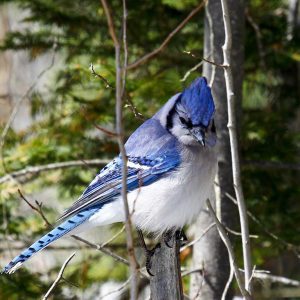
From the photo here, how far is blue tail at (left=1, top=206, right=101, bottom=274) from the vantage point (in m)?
3.23

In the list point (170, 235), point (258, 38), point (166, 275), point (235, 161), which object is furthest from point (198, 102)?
point (258, 38)

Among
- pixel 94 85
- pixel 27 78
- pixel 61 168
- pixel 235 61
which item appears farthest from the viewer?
pixel 27 78

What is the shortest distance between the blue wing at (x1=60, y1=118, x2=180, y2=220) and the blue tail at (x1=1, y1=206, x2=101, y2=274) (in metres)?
0.04

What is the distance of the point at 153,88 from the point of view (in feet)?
14.2

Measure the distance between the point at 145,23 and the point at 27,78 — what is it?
323 centimetres

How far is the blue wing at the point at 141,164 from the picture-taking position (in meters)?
3.58

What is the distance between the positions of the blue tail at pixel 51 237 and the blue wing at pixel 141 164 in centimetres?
4

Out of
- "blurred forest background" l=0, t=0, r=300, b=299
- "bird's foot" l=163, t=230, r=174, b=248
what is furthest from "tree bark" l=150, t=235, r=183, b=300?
"blurred forest background" l=0, t=0, r=300, b=299

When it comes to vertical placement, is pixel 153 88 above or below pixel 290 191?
above

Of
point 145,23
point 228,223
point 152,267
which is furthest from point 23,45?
point 152,267

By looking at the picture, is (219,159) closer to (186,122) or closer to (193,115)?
(186,122)

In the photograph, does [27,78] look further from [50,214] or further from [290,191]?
[290,191]

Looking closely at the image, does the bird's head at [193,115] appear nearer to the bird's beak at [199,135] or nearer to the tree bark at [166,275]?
the bird's beak at [199,135]

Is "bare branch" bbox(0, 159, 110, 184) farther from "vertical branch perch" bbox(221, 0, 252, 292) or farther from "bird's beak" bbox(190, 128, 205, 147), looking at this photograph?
"vertical branch perch" bbox(221, 0, 252, 292)
